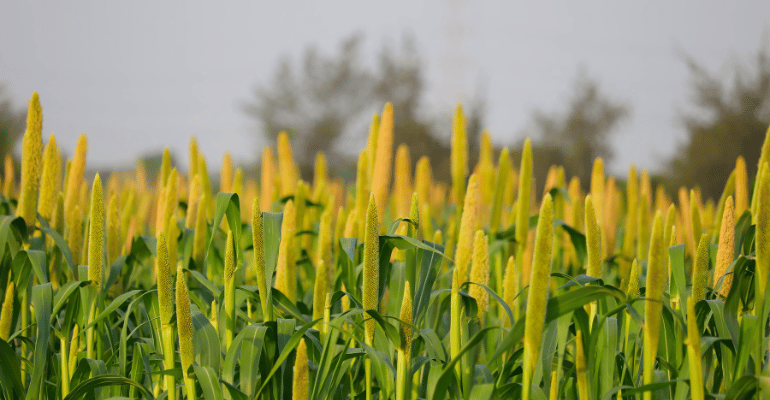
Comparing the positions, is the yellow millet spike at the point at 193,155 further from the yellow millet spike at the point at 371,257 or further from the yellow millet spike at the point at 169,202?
the yellow millet spike at the point at 371,257

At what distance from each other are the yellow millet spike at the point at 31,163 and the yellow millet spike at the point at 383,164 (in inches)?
48.4

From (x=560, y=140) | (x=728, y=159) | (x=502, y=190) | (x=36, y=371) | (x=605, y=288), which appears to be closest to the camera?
(x=605, y=288)

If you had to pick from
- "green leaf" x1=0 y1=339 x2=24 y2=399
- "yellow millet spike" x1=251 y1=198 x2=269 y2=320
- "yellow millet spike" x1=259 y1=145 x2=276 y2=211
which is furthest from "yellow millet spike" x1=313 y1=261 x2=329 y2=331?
"yellow millet spike" x1=259 y1=145 x2=276 y2=211

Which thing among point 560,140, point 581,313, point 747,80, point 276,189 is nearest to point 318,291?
point 581,313

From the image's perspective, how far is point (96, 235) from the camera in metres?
1.60

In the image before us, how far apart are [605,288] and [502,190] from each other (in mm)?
1475

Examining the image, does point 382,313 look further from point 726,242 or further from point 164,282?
point 726,242

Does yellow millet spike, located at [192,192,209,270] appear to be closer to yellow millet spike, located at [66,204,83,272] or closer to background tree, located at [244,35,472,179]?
yellow millet spike, located at [66,204,83,272]

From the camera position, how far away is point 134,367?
5.48ft

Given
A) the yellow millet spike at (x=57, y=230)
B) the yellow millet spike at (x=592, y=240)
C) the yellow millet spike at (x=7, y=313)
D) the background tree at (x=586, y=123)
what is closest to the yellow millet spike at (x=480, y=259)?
the yellow millet spike at (x=592, y=240)

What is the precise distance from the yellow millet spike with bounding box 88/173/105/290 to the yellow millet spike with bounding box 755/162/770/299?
5.69ft

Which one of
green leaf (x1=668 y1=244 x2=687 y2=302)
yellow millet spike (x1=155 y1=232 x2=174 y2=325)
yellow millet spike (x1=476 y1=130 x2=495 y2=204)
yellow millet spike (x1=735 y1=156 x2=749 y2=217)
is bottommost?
yellow millet spike (x1=155 y1=232 x2=174 y2=325)

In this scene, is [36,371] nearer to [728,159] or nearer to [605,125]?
[728,159]

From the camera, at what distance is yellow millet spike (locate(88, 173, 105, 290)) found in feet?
5.15
